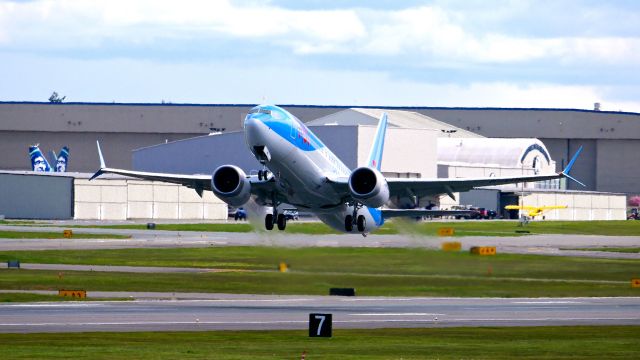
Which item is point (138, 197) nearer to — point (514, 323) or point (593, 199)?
point (593, 199)

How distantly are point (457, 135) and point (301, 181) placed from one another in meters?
138

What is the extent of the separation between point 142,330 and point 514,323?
50.2 feet

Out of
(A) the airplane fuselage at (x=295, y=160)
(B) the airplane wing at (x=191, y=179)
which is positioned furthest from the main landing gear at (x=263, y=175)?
(A) the airplane fuselage at (x=295, y=160)

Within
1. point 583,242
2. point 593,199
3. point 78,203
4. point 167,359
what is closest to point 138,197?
point 78,203

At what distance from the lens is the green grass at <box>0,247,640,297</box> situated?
64.6m

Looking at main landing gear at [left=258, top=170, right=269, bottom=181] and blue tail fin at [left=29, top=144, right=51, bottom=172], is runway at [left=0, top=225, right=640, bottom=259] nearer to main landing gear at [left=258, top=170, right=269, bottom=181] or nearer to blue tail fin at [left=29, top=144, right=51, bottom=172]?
main landing gear at [left=258, top=170, right=269, bottom=181]

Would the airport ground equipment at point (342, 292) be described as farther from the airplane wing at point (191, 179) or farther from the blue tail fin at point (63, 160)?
the blue tail fin at point (63, 160)

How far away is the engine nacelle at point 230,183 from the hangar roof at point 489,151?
12417 centimetres

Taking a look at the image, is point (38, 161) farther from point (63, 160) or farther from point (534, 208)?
point (534, 208)

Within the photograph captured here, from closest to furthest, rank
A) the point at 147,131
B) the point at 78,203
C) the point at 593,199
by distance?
the point at 78,203 → the point at 593,199 → the point at 147,131

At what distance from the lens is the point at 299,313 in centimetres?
5381

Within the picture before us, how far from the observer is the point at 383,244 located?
90.8 metres

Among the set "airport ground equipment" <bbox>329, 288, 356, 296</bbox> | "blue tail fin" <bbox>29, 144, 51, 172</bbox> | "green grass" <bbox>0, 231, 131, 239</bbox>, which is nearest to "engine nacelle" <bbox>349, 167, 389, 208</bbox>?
"airport ground equipment" <bbox>329, 288, 356, 296</bbox>

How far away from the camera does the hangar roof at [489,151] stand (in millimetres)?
178625
